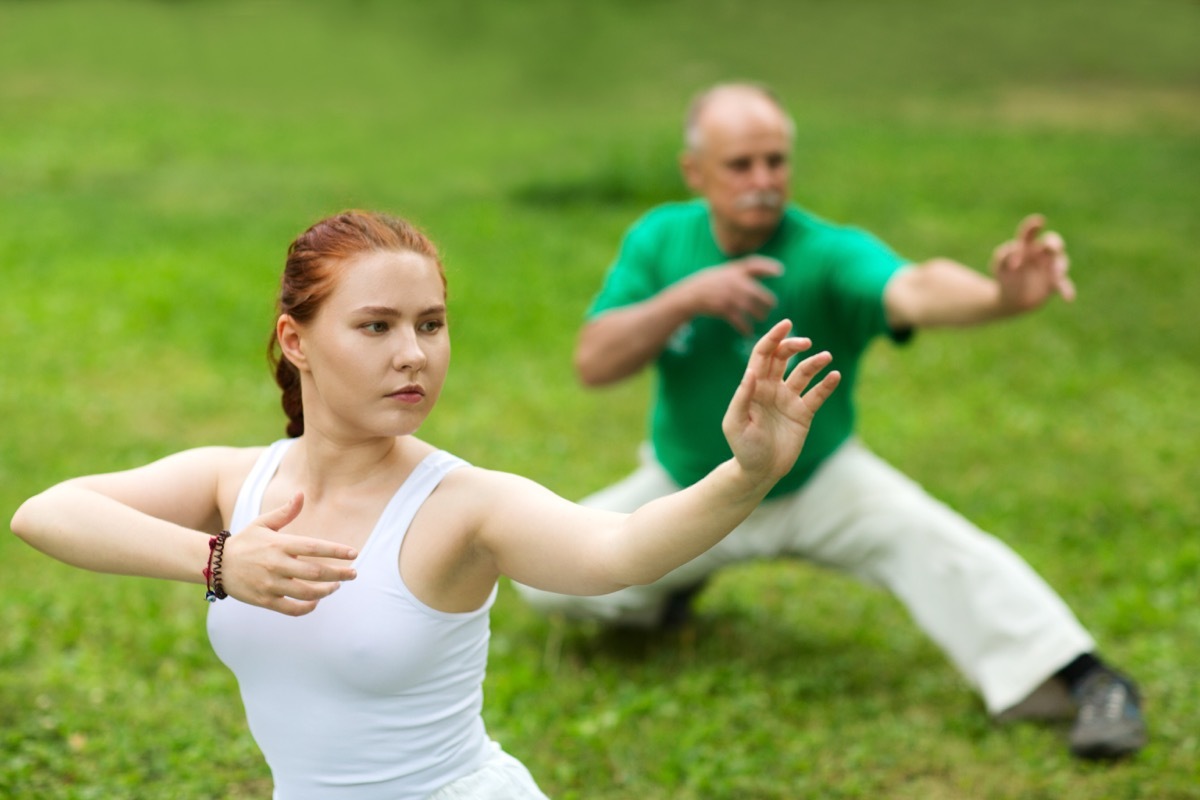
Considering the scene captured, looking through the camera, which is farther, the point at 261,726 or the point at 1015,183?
the point at 1015,183

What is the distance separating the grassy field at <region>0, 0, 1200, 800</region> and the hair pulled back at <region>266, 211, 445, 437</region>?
0.48 m

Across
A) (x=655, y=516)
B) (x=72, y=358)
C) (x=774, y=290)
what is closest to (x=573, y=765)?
(x=774, y=290)

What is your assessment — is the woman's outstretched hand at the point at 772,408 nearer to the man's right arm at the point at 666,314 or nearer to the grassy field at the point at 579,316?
the grassy field at the point at 579,316

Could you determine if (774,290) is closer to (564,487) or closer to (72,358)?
(564,487)

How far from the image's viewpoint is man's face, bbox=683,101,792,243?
16.5 feet

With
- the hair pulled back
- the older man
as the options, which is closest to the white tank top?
the hair pulled back

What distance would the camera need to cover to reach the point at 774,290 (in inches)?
199

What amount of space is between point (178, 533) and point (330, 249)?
0.57m

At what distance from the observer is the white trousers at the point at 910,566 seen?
4.88 meters

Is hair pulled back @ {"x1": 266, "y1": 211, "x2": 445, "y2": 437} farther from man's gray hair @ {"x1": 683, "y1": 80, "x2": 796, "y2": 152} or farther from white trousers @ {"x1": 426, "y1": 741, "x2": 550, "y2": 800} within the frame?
man's gray hair @ {"x1": 683, "y1": 80, "x2": 796, "y2": 152}

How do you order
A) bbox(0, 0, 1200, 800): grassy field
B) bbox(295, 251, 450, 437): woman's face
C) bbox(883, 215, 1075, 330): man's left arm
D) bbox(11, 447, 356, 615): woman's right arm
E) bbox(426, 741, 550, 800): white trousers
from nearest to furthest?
bbox(11, 447, 356, 615): woman's right arm, bbox(295, 251, 450, 437): woman's face, bbox(426, 741, 550, 800): white trousers, bbox(883, 215, 1075, 330): man's left arm, bbox(0, 0, 1200, 800): grassy field

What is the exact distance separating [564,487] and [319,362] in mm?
4781

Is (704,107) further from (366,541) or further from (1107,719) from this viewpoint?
(366,541)

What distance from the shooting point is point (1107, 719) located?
4.61 metres
